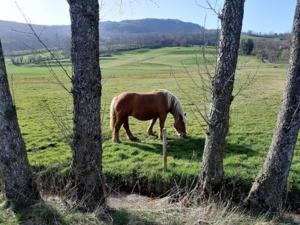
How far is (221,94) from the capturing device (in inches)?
304

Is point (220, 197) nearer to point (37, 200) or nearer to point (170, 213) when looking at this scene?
point (170, 213)

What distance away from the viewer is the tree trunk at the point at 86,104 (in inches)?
259

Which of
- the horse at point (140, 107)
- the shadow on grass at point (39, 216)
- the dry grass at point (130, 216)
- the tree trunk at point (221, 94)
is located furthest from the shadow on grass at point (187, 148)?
the shadow on grass at point (39, 216)

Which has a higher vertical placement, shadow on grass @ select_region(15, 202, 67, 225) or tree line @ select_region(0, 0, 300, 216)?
tree line @ select_region(0, 0, 300, 216)

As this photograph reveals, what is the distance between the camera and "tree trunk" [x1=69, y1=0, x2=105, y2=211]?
21.6ft

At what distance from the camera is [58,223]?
623 centimetres

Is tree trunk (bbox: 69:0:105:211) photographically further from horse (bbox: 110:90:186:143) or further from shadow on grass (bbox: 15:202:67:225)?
horse (bbox: 110:90:186:143)

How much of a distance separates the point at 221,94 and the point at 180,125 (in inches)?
253

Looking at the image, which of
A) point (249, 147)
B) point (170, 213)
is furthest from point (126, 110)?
point (170, 213)

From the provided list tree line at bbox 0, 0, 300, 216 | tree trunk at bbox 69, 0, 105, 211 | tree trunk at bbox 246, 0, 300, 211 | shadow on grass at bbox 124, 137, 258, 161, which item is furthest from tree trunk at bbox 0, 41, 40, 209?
shadow on grass at bbox 124, 137, 258, 161

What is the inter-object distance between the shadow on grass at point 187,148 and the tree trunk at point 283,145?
11.8 ft

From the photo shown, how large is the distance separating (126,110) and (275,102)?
14767 mm

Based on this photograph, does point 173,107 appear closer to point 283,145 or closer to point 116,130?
point 116,130

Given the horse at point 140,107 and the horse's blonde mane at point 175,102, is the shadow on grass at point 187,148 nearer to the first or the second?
the horse at point 140,107
